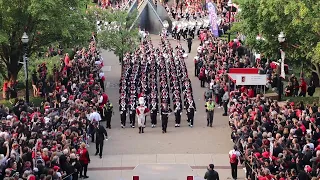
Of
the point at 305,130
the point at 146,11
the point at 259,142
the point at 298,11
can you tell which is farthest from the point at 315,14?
the point at 146,11

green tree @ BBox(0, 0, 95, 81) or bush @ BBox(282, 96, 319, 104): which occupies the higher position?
green tree @ BBox(0, 0, 95, 81)

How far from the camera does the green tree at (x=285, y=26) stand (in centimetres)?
2919

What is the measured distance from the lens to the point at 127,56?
38.9 m

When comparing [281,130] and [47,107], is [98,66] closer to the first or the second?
[47,107]

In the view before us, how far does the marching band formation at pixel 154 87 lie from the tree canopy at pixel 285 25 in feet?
12.4

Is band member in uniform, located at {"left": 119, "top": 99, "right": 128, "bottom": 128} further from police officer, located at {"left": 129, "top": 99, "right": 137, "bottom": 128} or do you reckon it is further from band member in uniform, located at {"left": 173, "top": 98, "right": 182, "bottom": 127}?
band member in uniform, located at {"left": 173, "top": 98, "right": 182, "bottom": 127}

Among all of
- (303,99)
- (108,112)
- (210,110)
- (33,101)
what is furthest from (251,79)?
(33,101)

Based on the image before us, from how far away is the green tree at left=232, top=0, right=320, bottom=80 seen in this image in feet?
95.8

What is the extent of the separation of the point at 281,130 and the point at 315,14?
6.59m

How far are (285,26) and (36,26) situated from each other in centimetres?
1092

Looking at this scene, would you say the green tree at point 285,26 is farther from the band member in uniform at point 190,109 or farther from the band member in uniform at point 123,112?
the band member in uniform at point 123,112

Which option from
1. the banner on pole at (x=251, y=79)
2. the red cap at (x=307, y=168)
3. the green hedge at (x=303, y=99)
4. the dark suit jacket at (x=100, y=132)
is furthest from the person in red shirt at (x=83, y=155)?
the green hedge at (x=303, y=99)

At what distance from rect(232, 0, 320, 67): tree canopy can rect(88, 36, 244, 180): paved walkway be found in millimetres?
3777

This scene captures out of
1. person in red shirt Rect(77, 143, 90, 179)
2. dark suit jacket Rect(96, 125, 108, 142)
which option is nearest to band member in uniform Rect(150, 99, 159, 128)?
dark suit jacket Rect(96, 125, 108, 142)
